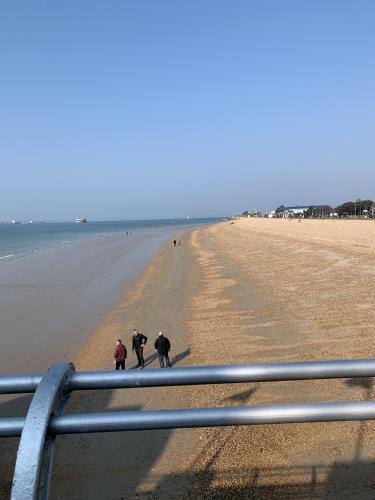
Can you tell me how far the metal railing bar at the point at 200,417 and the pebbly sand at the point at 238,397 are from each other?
4.36 m

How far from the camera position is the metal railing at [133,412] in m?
1.49

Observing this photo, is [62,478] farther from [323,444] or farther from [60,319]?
[60,319]

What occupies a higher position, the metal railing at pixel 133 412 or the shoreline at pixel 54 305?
the metal railing at pixel 133 412

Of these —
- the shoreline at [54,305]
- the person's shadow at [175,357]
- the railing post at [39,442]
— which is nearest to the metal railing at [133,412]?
the railing post at [39,442]

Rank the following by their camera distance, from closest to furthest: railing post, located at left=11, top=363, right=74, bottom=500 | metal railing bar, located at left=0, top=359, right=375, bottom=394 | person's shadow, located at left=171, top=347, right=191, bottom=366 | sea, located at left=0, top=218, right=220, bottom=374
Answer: railing post, located at left=11, top=363, right=74, bottom=500, metal railing bar, located at left=0, top=359, right=375, bottom=394, person's shadow, located at left=171, top=347, right=191, bottom=366, sea, located at left=0, top=218, right=220, bottom=374

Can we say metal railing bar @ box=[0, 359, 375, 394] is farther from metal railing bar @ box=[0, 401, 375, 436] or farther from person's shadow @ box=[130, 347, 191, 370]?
person's shadow @ box=[130, 347, 191, 370]

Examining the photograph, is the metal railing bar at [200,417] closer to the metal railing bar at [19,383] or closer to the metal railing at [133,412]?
the metal railing at [133,412]

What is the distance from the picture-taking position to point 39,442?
1.49 metres

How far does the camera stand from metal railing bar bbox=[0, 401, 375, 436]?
5.24 ft

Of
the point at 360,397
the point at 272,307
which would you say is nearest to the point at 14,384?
the point at 360,397

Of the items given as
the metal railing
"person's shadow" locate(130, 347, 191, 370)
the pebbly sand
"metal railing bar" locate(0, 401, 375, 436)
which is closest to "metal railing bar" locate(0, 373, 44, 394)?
the metal railing

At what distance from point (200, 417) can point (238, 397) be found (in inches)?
313

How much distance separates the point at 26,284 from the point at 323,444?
27.3 meters

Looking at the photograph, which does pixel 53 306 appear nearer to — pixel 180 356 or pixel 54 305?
pixel 54 305
